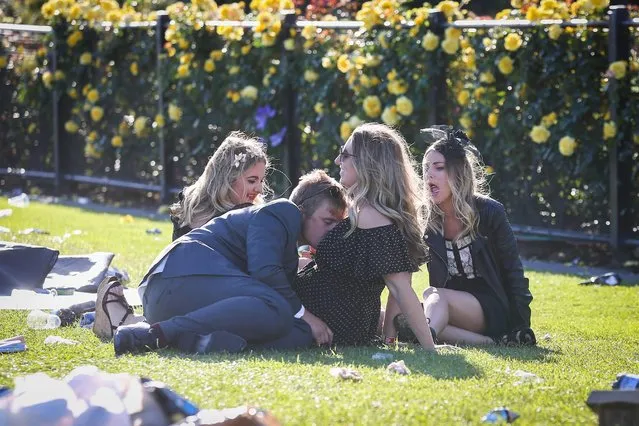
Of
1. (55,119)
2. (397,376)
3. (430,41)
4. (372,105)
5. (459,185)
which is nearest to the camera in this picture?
(397,376)

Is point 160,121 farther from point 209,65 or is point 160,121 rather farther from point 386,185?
point 386,185

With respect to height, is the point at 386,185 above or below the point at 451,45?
below

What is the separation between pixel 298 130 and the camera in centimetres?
1141

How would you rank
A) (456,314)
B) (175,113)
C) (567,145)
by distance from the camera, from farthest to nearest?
1. (175,113)
2. (567,145)
3. (456,314)

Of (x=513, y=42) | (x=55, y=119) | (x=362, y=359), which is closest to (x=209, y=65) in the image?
(x=55, y=119)

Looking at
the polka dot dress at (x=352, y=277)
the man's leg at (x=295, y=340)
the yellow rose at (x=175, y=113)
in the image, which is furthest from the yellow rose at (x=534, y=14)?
the man's leg at (x=295, y=340)

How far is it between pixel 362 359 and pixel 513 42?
4.65 metres

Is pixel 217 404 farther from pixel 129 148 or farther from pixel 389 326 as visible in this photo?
pixel 129 148

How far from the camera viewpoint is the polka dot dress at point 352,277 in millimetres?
5664

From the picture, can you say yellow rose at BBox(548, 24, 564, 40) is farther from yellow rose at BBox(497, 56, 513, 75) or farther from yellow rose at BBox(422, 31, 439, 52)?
yellow rose at BBox(422, 31, 439, 52)

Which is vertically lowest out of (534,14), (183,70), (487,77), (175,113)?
(175,113)


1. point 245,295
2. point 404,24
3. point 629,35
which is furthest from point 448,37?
point 245,295

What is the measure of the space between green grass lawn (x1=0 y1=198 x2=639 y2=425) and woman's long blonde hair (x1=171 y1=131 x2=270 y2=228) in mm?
875

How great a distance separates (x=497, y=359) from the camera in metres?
5.53
